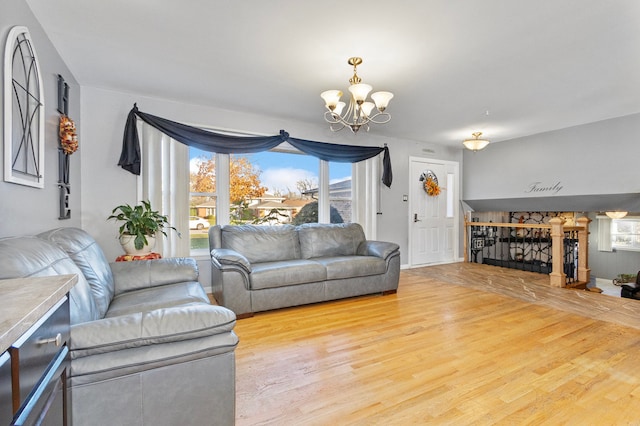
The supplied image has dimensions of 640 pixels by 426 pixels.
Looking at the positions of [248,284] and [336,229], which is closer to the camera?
[248,284]

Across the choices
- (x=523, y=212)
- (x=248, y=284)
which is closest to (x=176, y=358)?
(x=248, y=284)

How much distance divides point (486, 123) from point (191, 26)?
4215 millimetres

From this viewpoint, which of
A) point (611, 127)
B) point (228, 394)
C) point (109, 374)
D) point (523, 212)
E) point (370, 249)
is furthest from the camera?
point (523, 212)

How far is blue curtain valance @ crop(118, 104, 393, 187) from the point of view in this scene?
3.38m

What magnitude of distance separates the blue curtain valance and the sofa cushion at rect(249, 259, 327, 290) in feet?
5.21

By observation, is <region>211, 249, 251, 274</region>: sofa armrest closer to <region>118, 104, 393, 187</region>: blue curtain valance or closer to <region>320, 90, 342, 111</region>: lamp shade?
<region>118, 104, 393, 187</region>: blue curtain valance

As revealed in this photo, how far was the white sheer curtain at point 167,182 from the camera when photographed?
11.6 ft

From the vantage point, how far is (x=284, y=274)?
10.4 ft

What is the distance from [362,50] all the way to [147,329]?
246cm

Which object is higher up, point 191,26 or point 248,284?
point 191,26

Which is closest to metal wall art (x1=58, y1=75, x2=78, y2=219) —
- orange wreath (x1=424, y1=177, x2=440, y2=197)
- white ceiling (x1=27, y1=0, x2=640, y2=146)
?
white ceiling (x1=27, y1=0, x2=640, y2=146)

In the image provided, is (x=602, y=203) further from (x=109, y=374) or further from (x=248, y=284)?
(x=109, y=374)

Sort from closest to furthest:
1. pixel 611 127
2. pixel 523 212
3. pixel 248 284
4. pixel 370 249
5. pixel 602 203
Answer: pixel 248 284
pixel 370 249
pixel 611 127
pixel 602 203
pixel 523 212

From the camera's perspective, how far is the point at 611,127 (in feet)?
14.3
